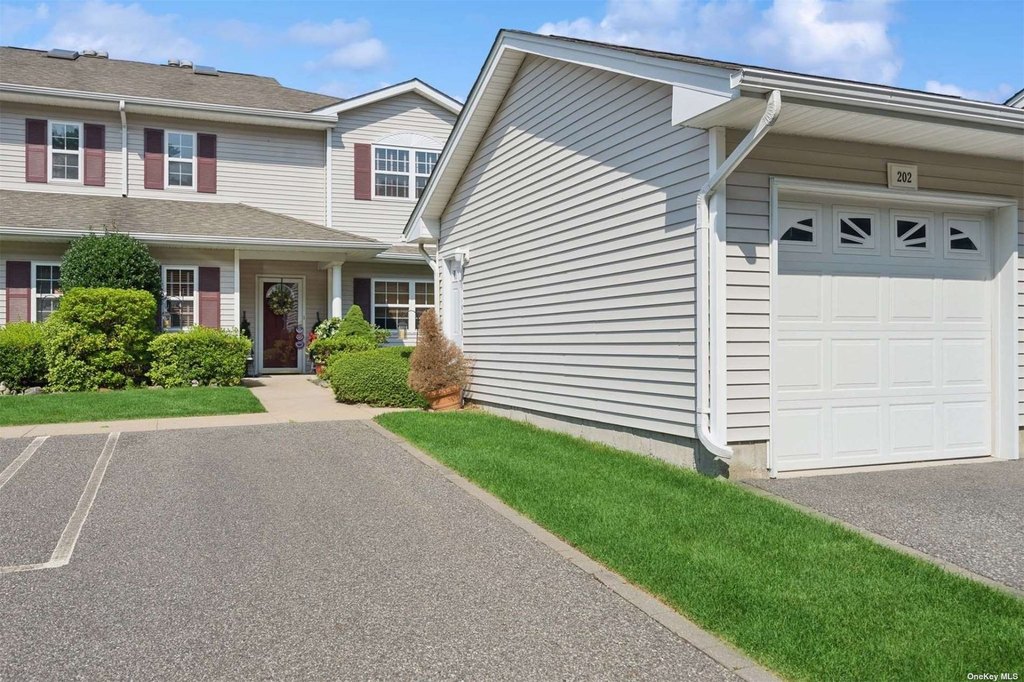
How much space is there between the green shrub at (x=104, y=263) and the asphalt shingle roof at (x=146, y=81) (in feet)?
14.6

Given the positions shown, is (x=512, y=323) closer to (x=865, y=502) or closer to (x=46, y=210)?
(x=865, y=502)

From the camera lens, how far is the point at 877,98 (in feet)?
22.2

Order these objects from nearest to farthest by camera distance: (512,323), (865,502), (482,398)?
(865,502) < (512,323) < (482,398)

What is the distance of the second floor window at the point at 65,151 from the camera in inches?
725

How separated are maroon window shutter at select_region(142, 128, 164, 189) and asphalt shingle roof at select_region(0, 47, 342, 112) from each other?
0.88 m

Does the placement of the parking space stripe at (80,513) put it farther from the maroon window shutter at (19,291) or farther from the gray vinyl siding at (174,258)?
the maroon window shutter at (19,291)

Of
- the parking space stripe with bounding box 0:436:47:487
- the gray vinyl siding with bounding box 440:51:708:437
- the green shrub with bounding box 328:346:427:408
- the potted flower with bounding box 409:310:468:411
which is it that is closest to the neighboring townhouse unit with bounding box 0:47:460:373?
the green shrub with bounding box 328:346:427:408

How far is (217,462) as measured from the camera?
8695 millimetres

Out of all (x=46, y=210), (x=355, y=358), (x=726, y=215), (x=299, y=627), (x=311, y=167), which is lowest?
(x=299, y=627)

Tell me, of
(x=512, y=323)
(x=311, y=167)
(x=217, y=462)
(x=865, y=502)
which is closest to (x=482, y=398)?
(x=512, y=323)

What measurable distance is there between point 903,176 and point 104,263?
1392 centimetres

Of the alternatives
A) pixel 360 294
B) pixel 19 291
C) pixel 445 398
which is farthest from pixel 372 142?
pixel 445 398

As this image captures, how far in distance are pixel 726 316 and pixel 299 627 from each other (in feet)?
15.2

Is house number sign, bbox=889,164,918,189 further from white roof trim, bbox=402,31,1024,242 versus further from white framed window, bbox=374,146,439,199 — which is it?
white framed window, bbox=374,146,439,199
